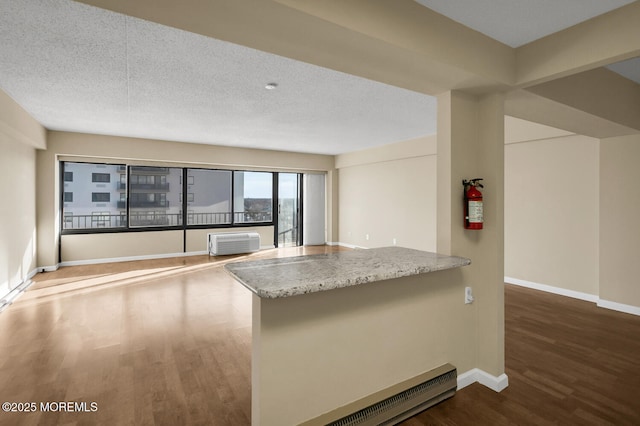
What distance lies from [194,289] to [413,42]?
444cm

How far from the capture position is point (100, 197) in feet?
22.5

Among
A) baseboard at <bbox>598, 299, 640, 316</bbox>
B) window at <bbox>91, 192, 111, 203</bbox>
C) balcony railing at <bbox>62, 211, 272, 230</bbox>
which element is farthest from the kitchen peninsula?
window at <bbox>91, 192, 111, 203</bbox>

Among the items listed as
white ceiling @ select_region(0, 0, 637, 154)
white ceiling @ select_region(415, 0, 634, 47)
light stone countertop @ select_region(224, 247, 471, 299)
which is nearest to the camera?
light stone countertop @ select_region(224, 247, 471, 299)

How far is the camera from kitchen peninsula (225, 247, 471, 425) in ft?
5.08

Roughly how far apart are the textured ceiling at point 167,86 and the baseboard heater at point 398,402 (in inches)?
112

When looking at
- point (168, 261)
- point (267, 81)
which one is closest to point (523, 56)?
point (267, 81)

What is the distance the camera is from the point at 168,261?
6906 mm

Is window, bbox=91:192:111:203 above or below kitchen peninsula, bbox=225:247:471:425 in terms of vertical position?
above

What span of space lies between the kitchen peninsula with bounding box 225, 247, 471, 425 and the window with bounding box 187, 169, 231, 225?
6456 mm

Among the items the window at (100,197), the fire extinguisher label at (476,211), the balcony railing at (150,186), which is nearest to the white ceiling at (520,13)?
the fire extinguisher label at (476,211)

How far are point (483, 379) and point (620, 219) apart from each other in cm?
322

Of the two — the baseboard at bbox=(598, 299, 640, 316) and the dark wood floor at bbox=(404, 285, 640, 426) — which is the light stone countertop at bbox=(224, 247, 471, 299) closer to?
the dark wood floor at bbox=(404, 285, 640, 426)

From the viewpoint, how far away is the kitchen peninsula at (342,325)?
5.08ft

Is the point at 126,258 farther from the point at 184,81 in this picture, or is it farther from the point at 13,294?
the point at 184,81
